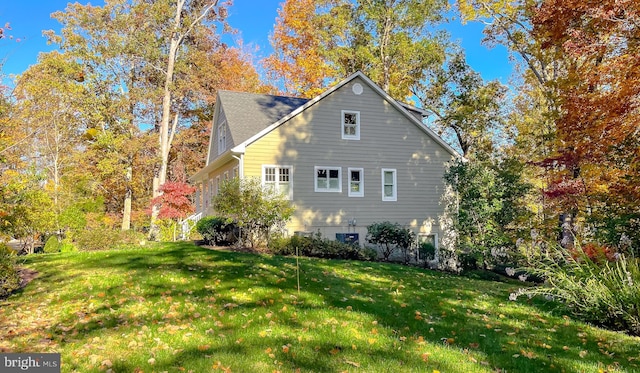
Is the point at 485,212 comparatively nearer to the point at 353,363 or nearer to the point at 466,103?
the point at 466,103

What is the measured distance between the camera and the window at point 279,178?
677 inches

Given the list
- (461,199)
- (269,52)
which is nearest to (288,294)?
(461,199)

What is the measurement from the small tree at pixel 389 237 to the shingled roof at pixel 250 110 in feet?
21.8

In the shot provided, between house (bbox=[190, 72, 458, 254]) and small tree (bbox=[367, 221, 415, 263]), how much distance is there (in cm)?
129

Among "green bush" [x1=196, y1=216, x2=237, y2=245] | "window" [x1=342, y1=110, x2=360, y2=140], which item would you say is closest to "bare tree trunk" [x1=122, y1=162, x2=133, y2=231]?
"green bush" [x1=196, y1=216, x2=237, y2=245]

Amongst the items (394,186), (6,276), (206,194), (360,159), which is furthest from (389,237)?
(6,276)

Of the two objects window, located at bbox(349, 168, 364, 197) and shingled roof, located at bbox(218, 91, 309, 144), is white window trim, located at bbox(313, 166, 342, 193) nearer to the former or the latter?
window, located at bbox(349, 168, 364, 197)

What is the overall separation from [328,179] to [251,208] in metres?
4.60

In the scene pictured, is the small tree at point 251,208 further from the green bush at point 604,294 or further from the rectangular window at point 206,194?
the green bush at point 604,294

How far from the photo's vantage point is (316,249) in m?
14.6

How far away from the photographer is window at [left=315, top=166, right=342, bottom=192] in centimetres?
1792

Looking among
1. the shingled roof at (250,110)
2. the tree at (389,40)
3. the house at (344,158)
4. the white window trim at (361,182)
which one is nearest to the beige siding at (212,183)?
the house at (344,158)

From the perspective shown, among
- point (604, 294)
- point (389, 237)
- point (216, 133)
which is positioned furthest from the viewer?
point (216, 133)

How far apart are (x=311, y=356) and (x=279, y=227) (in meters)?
11.7
